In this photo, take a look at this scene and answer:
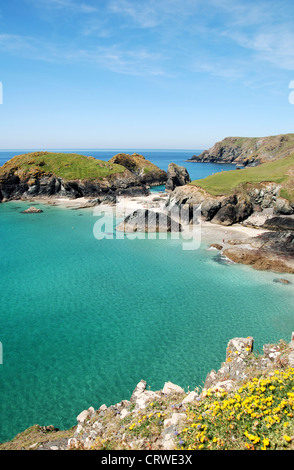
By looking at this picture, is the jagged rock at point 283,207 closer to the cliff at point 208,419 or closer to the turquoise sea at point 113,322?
the turquoise sea at point 113,322

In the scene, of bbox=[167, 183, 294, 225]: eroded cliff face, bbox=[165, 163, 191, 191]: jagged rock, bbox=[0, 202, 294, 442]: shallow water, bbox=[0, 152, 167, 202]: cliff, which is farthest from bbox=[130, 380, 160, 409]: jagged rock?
bbox=[165, 163, 191, 191]: jagged rock

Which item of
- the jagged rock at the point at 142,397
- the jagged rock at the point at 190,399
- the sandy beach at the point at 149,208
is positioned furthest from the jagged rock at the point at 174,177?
the jagged rock at the point at 190,399

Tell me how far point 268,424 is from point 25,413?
47.3ft

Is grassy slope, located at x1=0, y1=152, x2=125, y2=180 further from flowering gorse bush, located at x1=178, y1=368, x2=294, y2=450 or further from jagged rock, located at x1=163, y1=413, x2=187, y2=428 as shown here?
flowering gorse bush, located at x1=178, y1=368, x2=294, y2=450

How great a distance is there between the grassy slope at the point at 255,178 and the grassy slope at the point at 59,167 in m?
41.5

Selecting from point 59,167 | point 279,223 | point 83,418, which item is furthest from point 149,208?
point 83,418

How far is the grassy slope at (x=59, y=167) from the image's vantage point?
93.8m

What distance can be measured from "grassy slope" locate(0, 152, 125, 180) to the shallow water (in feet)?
183

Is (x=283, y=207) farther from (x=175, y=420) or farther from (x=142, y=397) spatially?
(x=175, y=420)

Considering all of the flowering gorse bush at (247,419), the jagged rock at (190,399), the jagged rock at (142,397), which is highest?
the flowering gorse bush at (247,419)

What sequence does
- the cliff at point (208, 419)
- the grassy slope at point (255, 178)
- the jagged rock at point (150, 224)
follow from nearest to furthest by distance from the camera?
the cliff at point (208, 419), the jagged rock at point (150, 224), the grassy slope at point (255, 178)

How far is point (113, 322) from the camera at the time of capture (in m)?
25.7

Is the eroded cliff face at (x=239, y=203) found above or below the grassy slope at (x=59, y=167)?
below

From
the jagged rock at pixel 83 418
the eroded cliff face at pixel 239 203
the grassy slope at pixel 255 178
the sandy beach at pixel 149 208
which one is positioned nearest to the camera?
the jagged rock at pixel 83 418
